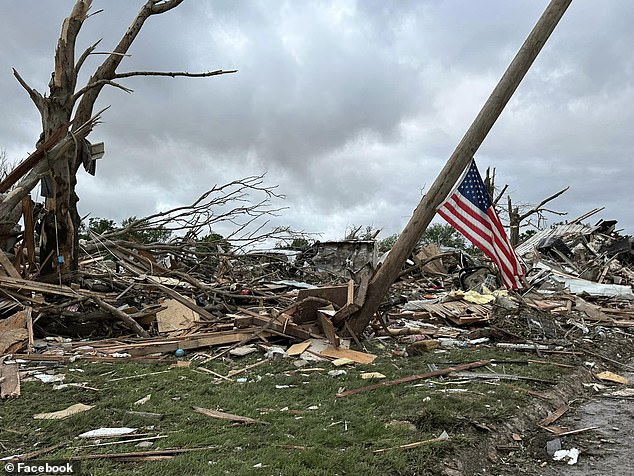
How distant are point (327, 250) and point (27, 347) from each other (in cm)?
962

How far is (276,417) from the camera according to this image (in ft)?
11.7

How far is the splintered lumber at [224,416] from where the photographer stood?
11.4 feet

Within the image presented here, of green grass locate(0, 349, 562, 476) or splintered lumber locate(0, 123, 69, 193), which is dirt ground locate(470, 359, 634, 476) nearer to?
green grass locate(0, 349, 562, 476)

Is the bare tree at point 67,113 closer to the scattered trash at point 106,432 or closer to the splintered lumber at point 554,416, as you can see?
the scattered trash at point 106,432

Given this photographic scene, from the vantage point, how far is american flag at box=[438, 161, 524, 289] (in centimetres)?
635

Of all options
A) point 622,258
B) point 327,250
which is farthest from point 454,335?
point 622,258

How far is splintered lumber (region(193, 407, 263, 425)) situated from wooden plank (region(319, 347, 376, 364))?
211 cm

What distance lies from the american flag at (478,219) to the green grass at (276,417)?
1.84 meters

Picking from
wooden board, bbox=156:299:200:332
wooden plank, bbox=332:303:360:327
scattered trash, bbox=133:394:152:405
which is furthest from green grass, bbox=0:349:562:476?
wooden board, bbox=156:299:200:332

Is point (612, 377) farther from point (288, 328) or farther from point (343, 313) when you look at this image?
point (288, 328)

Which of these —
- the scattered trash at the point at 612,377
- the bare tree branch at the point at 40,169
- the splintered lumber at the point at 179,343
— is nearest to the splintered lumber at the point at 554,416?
the scattered trash at the point at 612,377

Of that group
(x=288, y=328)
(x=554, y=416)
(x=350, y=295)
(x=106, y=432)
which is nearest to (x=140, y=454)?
(x=106, y=432)

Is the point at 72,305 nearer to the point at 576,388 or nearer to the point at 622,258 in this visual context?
the point at 576,388

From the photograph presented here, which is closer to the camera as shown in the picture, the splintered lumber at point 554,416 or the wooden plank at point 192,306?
the splintered lumber at point 554,416
